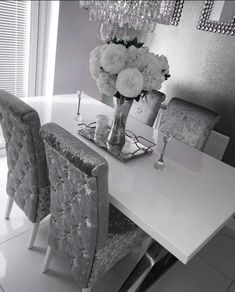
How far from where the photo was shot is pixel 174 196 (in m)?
1.22

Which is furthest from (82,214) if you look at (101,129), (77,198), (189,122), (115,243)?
(189,122)

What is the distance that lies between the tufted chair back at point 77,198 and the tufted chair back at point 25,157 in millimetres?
152

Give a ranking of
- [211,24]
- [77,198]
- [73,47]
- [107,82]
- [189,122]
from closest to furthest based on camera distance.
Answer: [77,198], [107,82], [189,122], [211,24], [73,47]

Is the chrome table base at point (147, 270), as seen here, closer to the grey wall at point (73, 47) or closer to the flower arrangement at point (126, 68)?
the flower arrangement at point (126, 68)

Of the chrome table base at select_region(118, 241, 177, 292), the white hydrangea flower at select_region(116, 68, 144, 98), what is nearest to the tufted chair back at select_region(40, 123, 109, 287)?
the chrome table base at select_region(118, 241, 177, 292)

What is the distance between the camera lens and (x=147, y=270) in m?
1.31

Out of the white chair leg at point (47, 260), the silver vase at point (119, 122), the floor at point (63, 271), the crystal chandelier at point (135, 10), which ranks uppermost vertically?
the crystal chandelier at point (135, 10)

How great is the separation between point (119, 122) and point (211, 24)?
4.28ft

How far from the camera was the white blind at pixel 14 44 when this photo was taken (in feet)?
7.27

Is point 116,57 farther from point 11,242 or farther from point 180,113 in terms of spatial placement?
point 11,242

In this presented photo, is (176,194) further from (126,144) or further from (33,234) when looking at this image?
(33,234)

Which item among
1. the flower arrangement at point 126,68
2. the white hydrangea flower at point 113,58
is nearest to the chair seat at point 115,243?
the flower arrangement at point 126,68

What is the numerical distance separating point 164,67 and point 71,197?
80cm

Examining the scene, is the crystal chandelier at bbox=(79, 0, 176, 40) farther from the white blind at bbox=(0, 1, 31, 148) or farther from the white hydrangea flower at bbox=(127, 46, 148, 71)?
the white blind at bbox=(0, 1, 31, 148)
